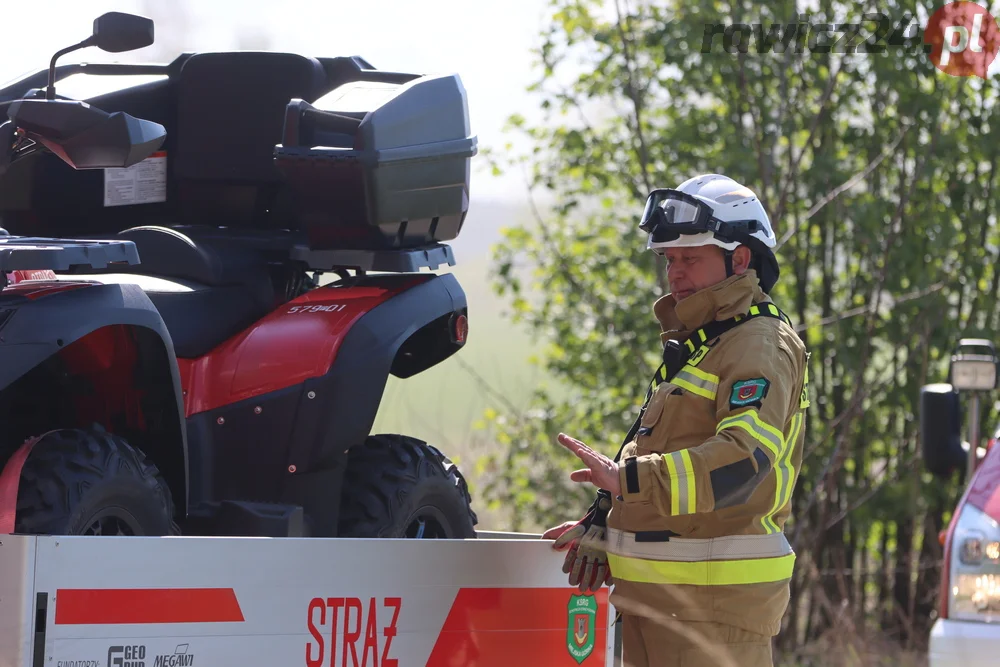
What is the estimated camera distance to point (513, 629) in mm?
3602

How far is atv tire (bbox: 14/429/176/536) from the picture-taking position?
291 centimetres

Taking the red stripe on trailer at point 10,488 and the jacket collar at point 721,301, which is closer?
the red stripe on trailer at point 10,488

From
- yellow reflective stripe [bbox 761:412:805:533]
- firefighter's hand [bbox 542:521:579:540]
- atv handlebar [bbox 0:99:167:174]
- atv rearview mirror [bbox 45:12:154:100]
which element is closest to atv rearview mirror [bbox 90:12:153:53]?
atv rearview mirror [bbox 45:12:154:100]

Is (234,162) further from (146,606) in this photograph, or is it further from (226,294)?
(146,606)

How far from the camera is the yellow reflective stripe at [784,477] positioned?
11.6 feet

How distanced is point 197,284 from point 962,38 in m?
6.70

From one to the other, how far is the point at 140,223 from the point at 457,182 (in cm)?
109

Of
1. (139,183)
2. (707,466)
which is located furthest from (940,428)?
(139,183)

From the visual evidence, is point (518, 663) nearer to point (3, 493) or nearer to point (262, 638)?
point (262, 638)

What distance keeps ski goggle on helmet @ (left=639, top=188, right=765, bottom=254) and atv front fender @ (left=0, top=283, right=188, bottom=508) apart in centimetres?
126

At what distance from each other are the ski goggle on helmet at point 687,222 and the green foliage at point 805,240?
505 centimetres

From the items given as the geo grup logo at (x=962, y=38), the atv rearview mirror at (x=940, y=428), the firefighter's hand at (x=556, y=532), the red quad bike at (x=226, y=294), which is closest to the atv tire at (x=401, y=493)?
the red quad bike at (x=226, y=294)

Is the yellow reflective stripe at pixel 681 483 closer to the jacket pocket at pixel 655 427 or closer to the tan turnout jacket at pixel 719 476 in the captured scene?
the tan turnout jacket at pixel 719 476

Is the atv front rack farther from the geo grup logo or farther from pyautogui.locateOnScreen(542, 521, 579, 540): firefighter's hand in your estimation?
the geo grup logo
